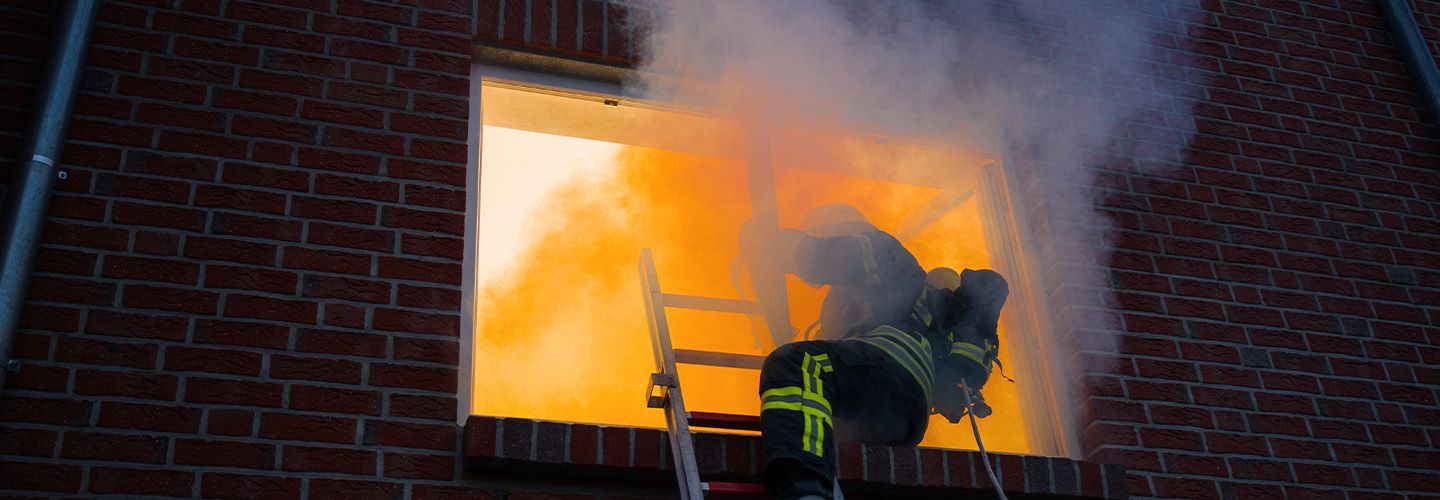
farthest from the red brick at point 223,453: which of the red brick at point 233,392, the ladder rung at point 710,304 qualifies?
the ladder rung at point 710,304

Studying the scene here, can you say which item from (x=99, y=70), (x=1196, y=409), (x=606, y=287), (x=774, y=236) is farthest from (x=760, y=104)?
(x=99, y=70)

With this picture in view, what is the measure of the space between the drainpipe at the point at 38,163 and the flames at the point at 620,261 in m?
1.11

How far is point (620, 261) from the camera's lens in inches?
157

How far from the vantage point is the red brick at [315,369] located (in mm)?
3348

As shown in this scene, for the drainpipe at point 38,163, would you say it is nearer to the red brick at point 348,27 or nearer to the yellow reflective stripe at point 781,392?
the red brick at point 348,27

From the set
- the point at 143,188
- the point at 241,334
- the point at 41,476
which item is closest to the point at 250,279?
the point at 241,334

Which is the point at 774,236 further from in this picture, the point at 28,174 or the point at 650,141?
the point at 28,174

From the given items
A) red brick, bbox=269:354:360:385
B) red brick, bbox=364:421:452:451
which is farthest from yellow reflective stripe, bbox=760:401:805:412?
red brick, bbox=269:354:360:385

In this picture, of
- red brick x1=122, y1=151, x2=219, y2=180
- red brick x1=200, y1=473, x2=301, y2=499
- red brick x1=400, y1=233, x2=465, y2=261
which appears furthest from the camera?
red brick x1=400, y1=233, x2=465, y2=261

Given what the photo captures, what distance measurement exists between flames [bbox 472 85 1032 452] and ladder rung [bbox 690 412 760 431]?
21 cm

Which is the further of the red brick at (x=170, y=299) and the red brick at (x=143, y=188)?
the red brick at (x=143, y=188)

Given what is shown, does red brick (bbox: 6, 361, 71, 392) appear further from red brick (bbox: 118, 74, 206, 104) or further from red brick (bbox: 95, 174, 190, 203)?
red brick (bbox: 118, 74, 206, 104)

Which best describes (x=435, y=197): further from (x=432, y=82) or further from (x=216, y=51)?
(x=216, y=51)

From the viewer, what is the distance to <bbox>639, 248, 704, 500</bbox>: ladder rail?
10.3 ft
